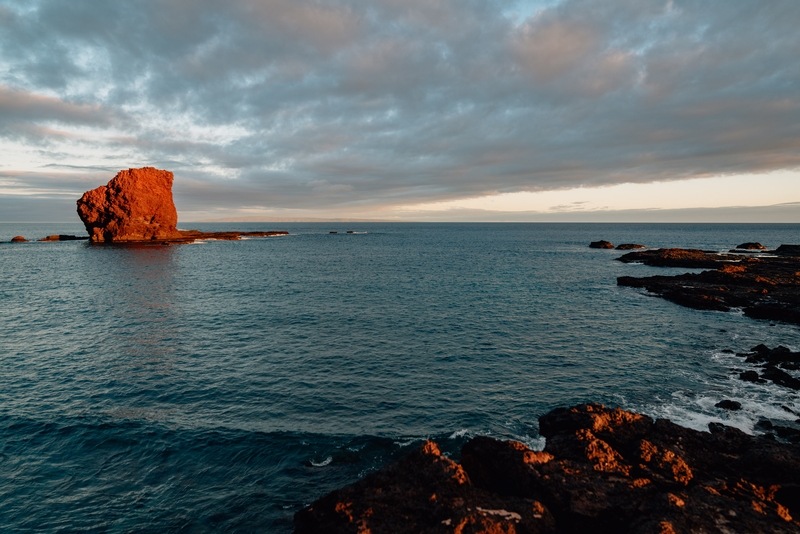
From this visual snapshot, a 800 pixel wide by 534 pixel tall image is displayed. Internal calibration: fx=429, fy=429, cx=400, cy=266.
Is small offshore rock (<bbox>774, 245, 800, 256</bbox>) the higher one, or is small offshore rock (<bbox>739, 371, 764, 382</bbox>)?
small offshore rock (<bbox>774, 245, 800, 256</bbox>)

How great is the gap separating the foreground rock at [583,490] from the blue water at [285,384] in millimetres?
4072

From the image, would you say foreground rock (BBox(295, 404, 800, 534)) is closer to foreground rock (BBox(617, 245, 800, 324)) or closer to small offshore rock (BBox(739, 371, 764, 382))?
small offshore rock (BBox(739, 371, 764, 382))

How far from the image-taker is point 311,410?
22812mm

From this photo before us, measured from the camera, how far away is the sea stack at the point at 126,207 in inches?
5330

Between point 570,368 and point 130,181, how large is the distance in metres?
148

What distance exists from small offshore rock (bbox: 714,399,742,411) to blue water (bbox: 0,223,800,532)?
1.35 feet

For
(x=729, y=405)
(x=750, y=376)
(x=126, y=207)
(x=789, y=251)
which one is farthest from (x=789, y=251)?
(x=126, y=207)

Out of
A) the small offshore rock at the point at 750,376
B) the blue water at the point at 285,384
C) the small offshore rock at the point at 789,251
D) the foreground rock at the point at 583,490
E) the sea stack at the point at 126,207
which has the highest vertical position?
the sea stack at the point at 126,207

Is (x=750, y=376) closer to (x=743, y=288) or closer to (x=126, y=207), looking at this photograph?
(x=743, y=288)

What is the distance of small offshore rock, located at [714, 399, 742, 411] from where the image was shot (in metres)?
22.4

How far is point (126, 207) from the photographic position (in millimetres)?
135625

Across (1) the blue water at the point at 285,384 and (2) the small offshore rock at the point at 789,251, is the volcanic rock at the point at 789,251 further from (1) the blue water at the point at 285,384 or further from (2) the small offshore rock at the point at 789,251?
(1) the blue water at the point at 285,384

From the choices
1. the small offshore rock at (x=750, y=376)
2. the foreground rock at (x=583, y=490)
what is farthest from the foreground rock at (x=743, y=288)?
the foreground rock at (x=583, y=490)

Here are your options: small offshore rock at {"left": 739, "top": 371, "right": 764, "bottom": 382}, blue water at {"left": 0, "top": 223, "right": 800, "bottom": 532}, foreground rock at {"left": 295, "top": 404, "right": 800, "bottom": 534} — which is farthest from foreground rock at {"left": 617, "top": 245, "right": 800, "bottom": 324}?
foreground rock at {"left": 295, "top": 404, "right": 800, "bottom": 534}
